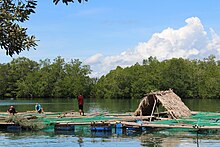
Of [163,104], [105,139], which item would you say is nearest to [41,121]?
[105,139]

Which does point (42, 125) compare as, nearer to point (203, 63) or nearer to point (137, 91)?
point (137, 91)

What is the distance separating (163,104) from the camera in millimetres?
29359

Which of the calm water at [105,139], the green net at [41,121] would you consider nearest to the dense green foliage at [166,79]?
the green net at [41,121]

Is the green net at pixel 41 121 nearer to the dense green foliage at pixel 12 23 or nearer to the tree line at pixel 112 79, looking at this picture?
the dense green foliage at pixel 12 23

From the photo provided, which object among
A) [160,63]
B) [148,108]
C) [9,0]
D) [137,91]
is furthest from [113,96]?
[9,0]

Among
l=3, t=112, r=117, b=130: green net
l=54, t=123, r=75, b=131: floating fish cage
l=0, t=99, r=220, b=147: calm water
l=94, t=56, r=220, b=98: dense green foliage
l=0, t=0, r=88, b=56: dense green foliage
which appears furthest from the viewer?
l=94, t=56, r=220, b=98: dense green foliage

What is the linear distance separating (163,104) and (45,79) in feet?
360

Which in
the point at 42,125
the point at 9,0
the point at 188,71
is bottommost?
the point at 42,125

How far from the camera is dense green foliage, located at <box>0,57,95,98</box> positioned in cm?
13438

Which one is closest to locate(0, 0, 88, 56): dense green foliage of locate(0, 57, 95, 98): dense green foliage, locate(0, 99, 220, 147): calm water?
locate(0, 99, 220, 147): calm water

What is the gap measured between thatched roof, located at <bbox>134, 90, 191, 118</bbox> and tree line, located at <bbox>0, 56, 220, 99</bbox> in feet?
267

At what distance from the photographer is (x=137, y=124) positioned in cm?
2717

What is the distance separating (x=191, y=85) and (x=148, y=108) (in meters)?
84.7

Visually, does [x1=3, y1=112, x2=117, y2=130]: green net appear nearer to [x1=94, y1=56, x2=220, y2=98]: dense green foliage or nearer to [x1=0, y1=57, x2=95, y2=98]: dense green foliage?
[x1=94, y1=56, x2=220, y2=98]: dense green foliage
